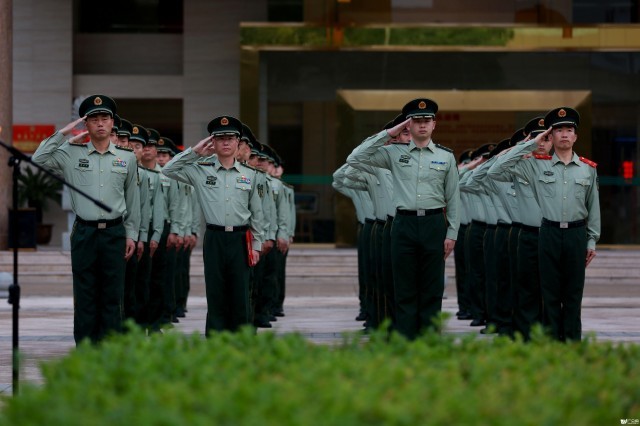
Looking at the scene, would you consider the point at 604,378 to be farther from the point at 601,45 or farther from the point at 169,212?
the point at 601,45

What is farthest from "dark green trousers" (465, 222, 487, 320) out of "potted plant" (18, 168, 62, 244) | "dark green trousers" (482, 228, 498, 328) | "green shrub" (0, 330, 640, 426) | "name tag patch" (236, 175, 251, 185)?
"potted plant" (18, 168, 62, 244)

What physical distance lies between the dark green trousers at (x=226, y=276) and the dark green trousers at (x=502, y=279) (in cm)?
462

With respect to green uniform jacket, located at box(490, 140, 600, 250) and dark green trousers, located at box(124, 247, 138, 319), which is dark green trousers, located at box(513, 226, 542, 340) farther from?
dark green trousers, located at box(124, 247, 138, 319)

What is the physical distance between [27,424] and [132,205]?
24.2 ft

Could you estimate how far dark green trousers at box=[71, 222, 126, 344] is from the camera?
38.0 ft

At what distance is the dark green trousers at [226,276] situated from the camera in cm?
1221

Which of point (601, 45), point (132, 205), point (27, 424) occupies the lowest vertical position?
point (27, 424)

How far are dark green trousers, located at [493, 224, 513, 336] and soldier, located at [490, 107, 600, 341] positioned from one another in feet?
11.6

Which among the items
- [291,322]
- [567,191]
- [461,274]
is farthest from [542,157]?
[461,274]

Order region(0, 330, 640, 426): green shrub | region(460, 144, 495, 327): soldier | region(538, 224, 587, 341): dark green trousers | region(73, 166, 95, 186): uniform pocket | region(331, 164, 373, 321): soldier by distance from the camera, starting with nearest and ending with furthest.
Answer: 1. region(0, 330, 640, 426): green shrub
2. region(73, 166, 95, 186): uniform pocket
3. region(538, 224, 587, 341): dark green trousers
4. region(460, 144, 495, 327): soldier
5. region(331, 164, 373, 321): soldier

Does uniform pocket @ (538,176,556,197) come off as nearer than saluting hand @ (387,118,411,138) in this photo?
No

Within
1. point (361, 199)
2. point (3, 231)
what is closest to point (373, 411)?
point (361, 199)

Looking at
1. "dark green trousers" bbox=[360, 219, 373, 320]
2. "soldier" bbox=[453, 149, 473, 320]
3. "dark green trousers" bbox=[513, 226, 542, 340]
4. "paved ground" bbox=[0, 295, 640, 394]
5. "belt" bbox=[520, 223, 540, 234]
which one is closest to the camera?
"dark green trousers" bbox=[513, 226, 542, 340]

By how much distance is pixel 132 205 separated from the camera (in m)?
12.0
